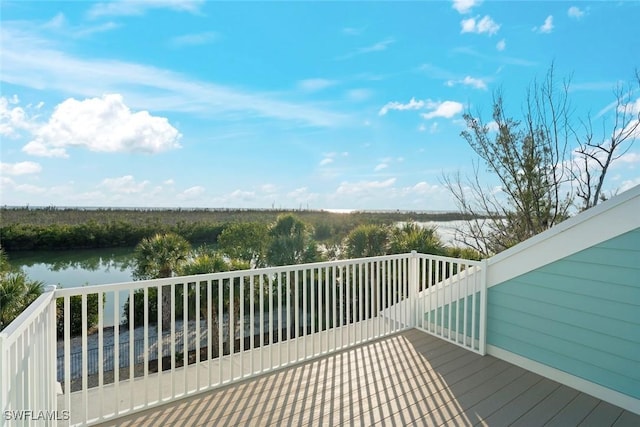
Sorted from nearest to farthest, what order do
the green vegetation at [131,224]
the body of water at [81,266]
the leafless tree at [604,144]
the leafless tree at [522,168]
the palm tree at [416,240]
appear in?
1. the leafless tree at [604,144]
2. the leafless tree at [522,168]
3. the palm tree at [416,240]
4. the green vegetation at [131,224]
5. the body of water at [81,266]

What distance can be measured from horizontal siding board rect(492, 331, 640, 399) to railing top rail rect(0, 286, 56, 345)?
3661mm

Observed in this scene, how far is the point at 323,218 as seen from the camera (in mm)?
11844

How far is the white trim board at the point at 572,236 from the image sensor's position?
2397 millimetres

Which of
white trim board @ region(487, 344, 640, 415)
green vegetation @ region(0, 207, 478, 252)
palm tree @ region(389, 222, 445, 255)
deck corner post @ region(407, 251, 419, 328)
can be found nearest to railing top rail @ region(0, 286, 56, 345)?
deck corner post @ region(407, 251, 419, 328)

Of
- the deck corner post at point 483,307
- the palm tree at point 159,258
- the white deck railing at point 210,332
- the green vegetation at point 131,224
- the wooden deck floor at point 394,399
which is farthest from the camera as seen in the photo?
the green vegetation at point 131,224

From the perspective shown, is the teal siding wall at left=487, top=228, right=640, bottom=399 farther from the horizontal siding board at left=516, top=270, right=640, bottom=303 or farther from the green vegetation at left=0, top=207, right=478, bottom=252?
the green vegetation at left=0, top=207, right=478, bottom=252

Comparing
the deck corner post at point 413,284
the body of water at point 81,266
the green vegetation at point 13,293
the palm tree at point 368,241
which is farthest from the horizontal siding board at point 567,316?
the body of water at point 81,266

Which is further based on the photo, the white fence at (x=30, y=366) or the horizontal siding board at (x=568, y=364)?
the horizontal siding board at (x=568, y=364)

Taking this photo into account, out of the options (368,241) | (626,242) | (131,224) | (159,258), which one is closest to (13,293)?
(159,258)

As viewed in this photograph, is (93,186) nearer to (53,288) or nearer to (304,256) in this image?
(304,256)

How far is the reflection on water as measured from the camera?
1216cm

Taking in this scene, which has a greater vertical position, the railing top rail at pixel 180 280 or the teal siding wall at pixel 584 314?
the railing top rail at pixel 180 280

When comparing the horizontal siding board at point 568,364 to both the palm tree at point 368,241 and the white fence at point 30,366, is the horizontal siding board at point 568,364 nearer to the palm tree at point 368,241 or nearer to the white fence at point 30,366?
the white fence at point 30,366

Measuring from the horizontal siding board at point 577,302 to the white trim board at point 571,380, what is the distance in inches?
19.9
